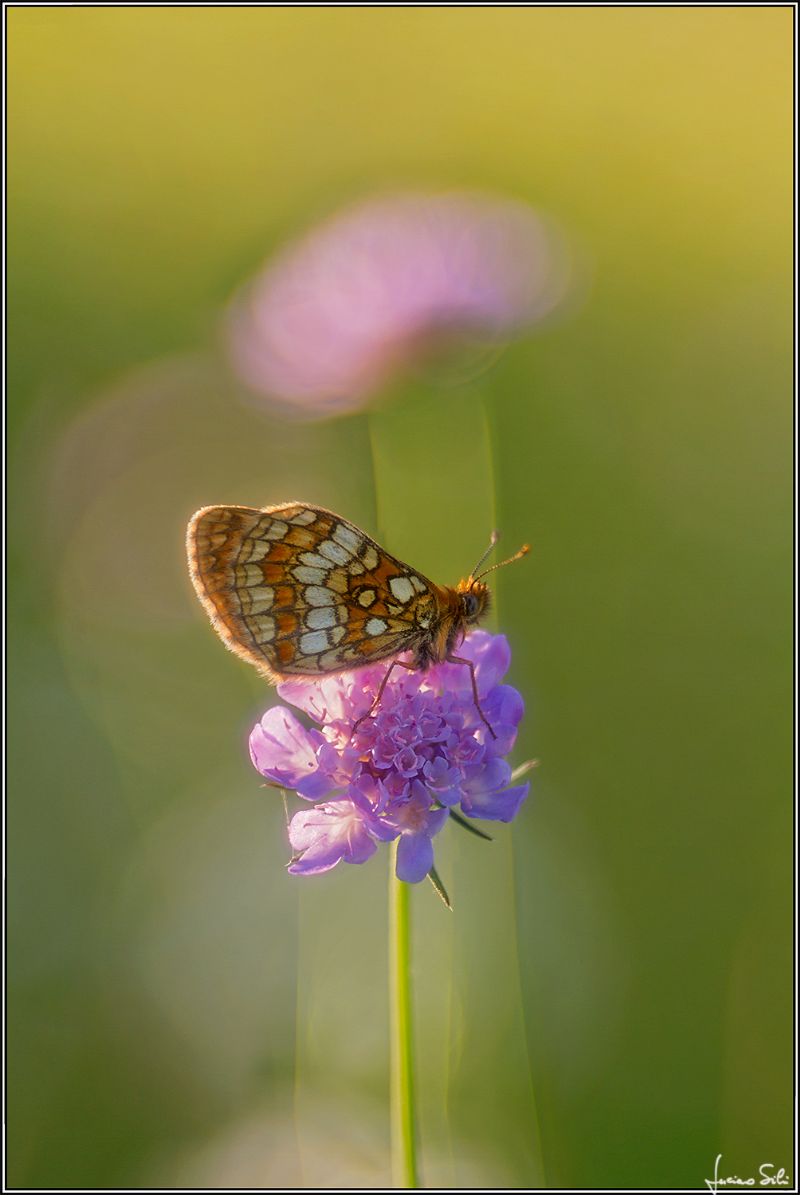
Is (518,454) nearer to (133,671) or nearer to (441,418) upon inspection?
(441,418)

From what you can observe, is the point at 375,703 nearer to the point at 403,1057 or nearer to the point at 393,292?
the point at 403,1057

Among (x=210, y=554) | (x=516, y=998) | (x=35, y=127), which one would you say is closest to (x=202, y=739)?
(x=516, y=998)

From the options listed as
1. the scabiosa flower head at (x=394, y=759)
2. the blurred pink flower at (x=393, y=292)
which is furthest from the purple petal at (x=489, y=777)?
the blurred pink flower at (x=393, y=292)

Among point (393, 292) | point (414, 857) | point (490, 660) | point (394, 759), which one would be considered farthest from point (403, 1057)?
point (393, 292)

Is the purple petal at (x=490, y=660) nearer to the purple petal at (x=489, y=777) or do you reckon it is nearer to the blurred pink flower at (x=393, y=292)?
the purple petal at (x=489, y=777)

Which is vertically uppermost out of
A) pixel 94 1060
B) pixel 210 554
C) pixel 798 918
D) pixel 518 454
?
pixel 518 454
